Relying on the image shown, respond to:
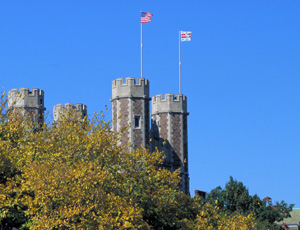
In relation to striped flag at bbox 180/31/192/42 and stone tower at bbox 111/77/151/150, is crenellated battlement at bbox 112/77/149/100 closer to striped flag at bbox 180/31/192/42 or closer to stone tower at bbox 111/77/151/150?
stone tower at bbox 111/77/151/150

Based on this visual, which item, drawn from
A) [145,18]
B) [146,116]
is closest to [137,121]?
[146,116]

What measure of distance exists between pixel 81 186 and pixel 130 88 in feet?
109

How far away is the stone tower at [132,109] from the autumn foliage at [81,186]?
17.7m

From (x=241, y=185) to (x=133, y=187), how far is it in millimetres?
33103

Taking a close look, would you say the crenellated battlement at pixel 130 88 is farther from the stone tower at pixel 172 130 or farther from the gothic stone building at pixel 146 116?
the stone tower at pixel 172 130

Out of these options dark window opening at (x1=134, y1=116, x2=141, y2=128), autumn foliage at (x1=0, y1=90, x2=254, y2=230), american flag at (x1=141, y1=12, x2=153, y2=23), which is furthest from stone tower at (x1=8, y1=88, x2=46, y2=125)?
autumn foliage at (x1=0, y1=90, x2=254, y2=230)

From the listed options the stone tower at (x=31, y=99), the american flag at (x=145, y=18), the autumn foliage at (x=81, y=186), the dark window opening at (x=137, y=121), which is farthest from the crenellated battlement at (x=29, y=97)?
the autumn foliage at (x=81, y=186)

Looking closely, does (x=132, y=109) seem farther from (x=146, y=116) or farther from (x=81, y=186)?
(x=81, y=186)

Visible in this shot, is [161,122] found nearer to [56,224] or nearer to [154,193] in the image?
[154,193]

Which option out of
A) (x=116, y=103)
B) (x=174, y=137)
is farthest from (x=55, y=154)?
(x=174, y=137)

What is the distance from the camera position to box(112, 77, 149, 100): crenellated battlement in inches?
3039

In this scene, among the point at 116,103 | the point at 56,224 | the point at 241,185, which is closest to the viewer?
the point at 56,224

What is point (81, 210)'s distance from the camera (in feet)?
146

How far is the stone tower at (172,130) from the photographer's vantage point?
8306cm
